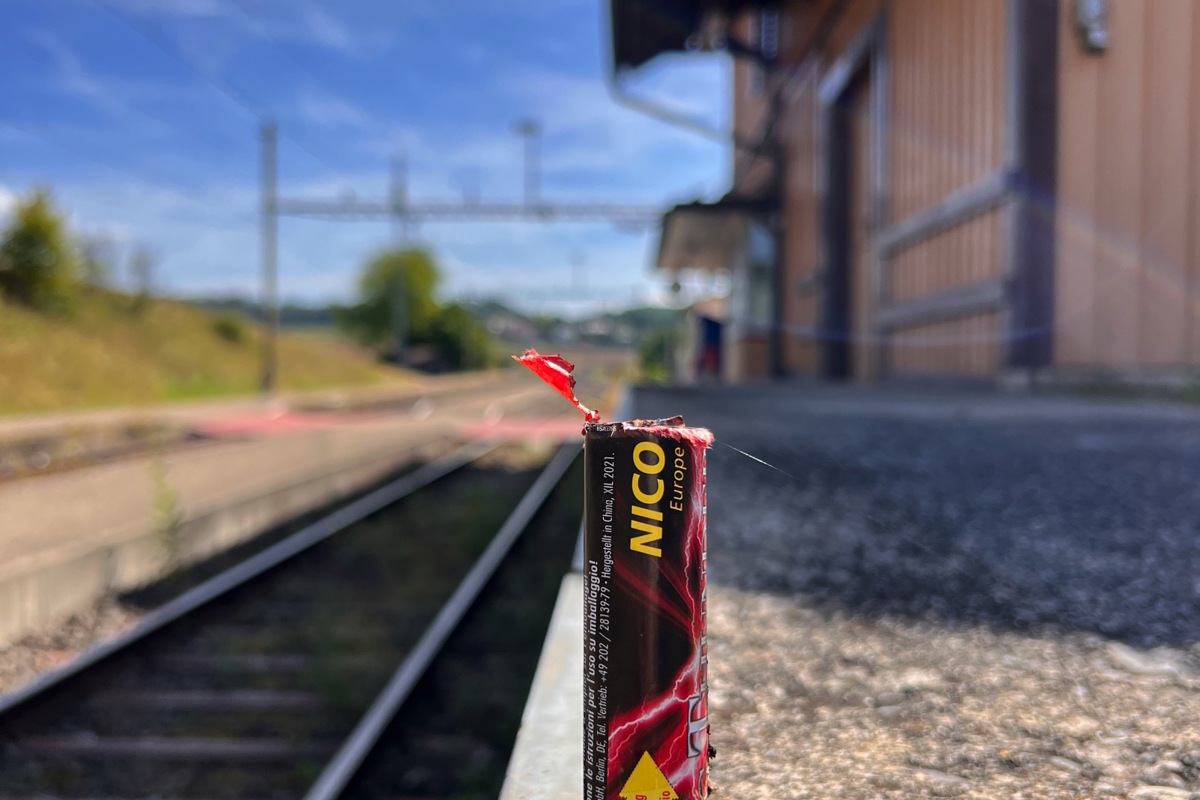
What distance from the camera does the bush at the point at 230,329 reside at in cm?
3603

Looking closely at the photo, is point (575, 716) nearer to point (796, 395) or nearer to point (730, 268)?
point (796, 395)

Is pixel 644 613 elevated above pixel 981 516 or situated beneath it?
elevated above

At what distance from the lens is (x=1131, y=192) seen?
543cm

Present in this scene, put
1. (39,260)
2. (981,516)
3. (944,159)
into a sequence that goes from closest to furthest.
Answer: (981,516), (944,159), (39,260)

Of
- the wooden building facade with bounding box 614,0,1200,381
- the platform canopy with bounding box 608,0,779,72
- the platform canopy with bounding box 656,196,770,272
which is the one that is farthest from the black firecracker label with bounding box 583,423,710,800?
the platform canopy with bounding box 608,0,779,72

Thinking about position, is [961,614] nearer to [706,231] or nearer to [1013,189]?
[1013,189]

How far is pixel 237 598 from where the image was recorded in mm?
5691

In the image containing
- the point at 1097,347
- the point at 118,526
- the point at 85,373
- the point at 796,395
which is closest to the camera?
the point at 1097,347

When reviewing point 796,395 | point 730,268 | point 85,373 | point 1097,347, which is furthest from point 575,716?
point 85,373

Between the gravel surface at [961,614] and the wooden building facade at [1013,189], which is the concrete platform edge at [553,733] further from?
the wooden building facade at [1013,189]

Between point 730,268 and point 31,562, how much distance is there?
13.8 m

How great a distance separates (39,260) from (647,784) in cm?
3023

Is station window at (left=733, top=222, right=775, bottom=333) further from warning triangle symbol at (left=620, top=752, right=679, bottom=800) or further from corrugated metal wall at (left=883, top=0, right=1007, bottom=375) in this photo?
warning triangle symbol at (left=620, top=752, right=679, bottom=800)

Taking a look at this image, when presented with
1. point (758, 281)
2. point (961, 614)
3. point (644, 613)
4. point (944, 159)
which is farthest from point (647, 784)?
point (758, 281)
